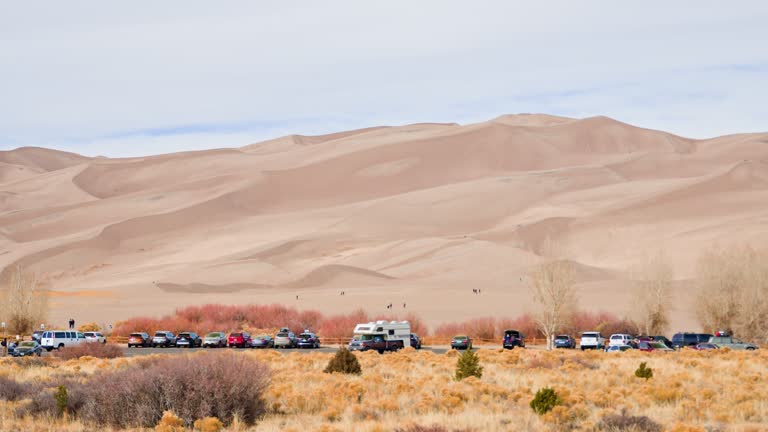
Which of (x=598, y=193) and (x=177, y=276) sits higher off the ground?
(x=598, y=193)

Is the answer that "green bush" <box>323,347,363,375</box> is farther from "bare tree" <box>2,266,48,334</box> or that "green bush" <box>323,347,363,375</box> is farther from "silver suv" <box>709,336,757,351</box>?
"bare tree" <box>2,266,48,334</box>

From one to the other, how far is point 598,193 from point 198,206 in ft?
226

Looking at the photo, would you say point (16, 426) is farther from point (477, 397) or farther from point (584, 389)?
point (584, 389)

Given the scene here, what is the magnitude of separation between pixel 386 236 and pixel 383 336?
306 ft

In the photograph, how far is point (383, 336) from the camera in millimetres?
49188

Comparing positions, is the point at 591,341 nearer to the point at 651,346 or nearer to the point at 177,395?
the point at 651,346

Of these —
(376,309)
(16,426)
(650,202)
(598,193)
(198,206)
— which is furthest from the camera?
(198,206)

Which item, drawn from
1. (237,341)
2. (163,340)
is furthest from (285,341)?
(163,340)

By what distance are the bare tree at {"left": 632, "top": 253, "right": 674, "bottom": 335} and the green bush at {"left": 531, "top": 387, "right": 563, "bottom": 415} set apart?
46.9 metres

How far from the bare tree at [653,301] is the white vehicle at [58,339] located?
3605 centimetres

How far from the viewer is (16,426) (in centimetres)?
1894

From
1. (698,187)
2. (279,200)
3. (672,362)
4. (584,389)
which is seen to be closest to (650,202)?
(698,187)

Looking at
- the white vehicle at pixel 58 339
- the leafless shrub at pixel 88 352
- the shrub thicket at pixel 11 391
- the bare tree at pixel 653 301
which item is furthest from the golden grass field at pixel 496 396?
the bare tree at pixel 653 301

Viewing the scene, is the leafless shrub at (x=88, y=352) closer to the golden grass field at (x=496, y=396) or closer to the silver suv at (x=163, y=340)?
the golden grass field at (x=496, y=396)
